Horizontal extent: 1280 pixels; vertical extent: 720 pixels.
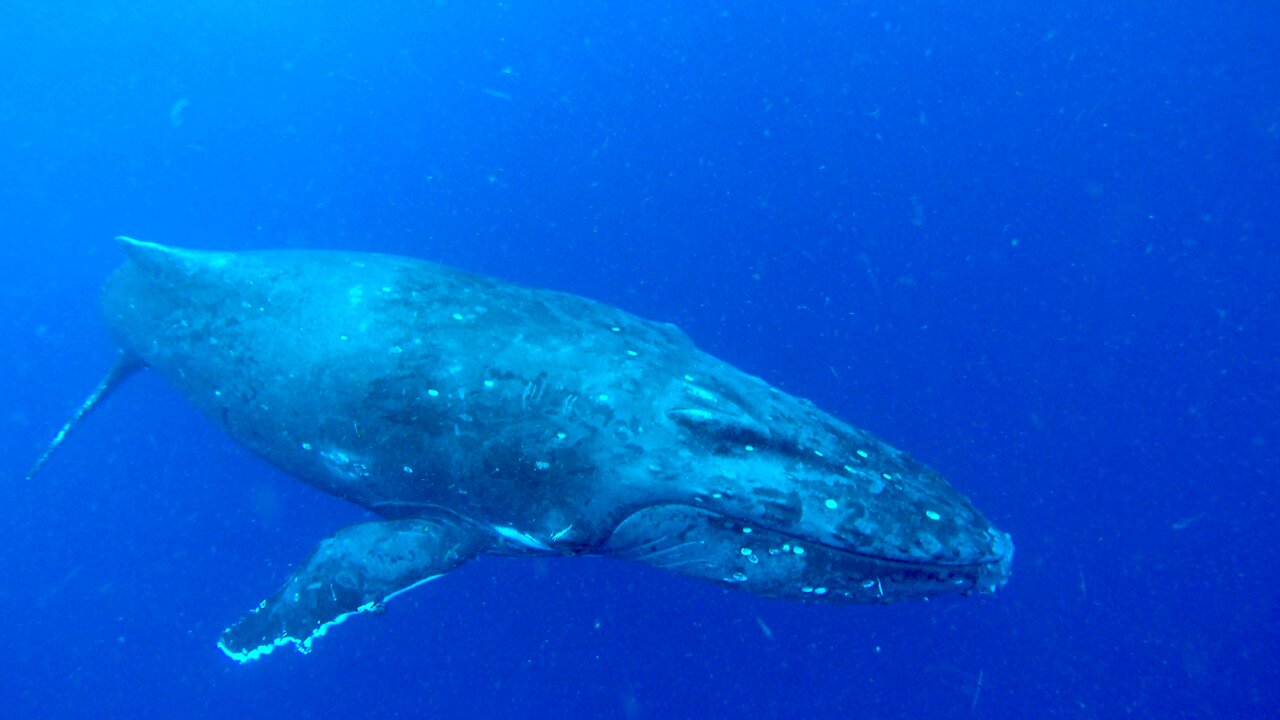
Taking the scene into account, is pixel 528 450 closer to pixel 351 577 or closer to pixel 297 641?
pixel 351 577

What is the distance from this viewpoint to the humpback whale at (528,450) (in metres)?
6.11

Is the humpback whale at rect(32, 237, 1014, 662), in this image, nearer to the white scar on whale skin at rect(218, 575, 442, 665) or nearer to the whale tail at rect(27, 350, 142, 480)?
the white scar on whale skin at rect(218, 575, 442, 665)

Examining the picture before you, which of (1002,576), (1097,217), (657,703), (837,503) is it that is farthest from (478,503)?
(1097,217)

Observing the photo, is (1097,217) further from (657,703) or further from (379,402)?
(379,402)

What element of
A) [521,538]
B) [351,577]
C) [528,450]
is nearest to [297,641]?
[351,577]

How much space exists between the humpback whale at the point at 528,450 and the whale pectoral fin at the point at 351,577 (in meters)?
0.02

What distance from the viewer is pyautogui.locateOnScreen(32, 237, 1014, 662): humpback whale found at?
20.0 feet

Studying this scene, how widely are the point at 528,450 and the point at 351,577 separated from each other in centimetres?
215

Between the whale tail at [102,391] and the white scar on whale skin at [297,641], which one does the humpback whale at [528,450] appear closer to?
the white scar on whale skin at [297,641]

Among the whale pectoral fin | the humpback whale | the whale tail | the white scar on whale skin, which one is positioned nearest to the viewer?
the humpback whale

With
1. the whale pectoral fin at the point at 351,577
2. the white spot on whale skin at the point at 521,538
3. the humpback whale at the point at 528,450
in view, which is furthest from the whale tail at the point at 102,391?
the white spot on whale skin at the point at 521,538

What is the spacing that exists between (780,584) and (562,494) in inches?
82.7

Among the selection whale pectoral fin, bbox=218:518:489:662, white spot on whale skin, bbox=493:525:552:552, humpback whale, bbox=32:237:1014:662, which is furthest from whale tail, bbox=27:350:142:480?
white spot on whale skin, bbox=493:525:552:552

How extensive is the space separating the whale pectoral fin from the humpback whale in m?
0.02
